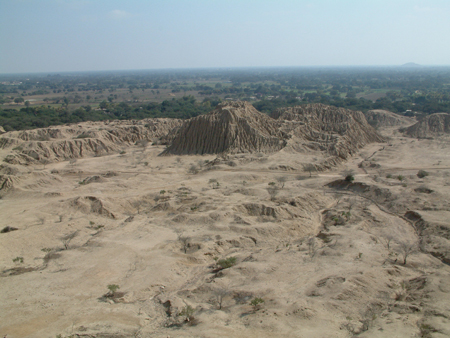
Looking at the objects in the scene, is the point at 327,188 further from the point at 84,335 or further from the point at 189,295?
the point at 84,335

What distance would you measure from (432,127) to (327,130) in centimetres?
1896

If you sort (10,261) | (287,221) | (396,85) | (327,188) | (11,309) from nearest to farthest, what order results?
(11,309), (10,261), (287,221), (327,188), (396,85)

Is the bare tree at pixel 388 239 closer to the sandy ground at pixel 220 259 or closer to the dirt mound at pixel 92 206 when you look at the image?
the sandy ground at pixel 220 259

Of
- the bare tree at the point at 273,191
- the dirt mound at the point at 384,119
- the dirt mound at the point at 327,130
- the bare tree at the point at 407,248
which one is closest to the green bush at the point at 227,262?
the bare tree at the point at 407,248

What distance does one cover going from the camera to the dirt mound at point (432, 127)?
54.7 m

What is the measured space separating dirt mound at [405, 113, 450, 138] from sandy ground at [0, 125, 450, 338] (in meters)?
23.7

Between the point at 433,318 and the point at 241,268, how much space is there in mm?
7849

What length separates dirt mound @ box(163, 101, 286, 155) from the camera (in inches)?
1731

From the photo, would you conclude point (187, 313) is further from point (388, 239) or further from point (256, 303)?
point (388, 239)

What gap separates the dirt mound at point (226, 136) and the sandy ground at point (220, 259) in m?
10.8

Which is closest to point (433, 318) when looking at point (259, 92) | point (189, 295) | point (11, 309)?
point (189, 295)

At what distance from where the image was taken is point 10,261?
17.6m

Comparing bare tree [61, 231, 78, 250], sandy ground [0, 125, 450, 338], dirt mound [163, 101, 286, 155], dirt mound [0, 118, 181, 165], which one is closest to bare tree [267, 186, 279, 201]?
sandy ground [0, 125, 450, 338]

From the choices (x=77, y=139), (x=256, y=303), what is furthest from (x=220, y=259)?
(x=77, y=139)
